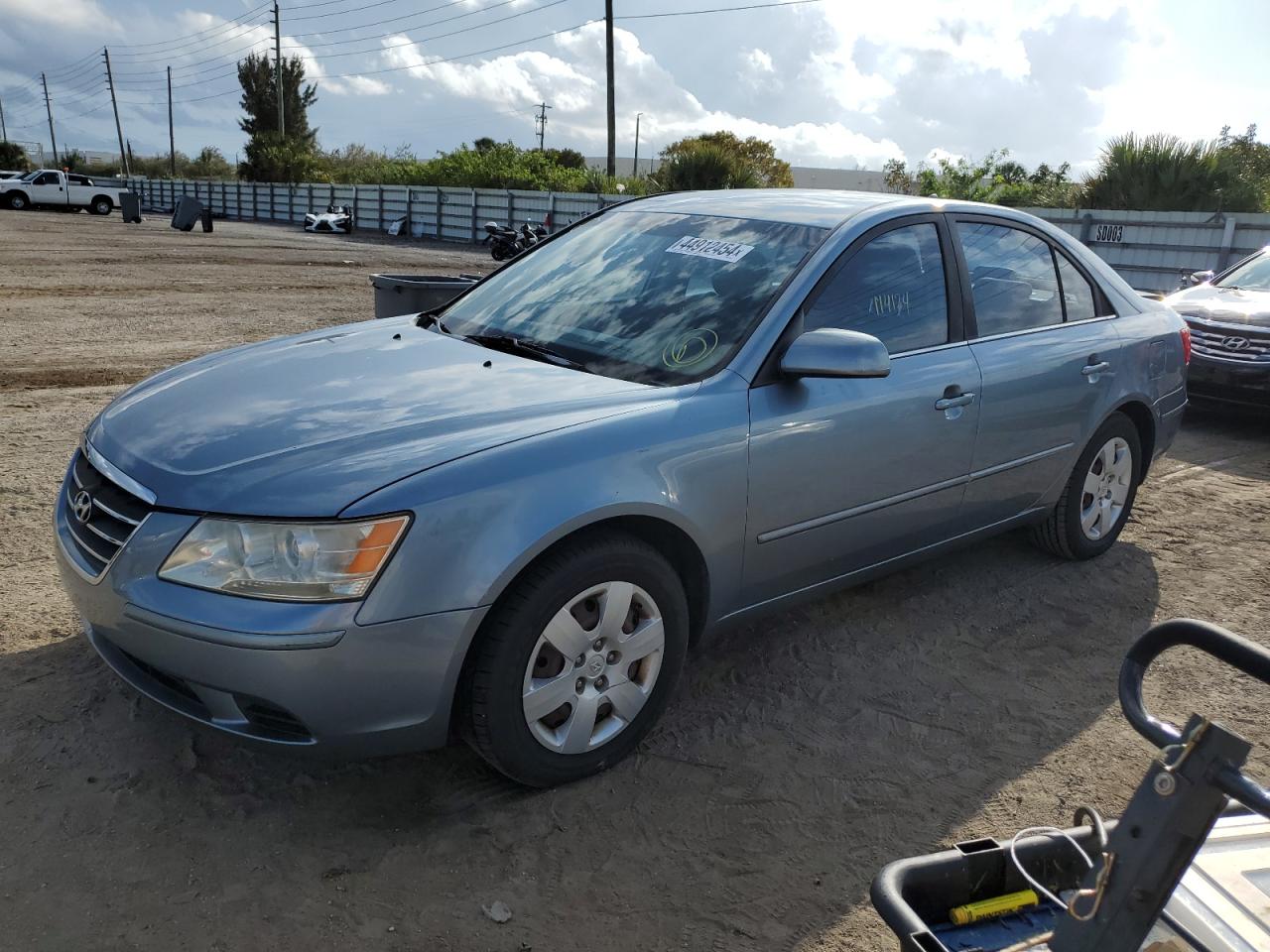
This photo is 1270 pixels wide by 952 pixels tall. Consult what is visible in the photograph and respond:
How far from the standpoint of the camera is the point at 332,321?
1162 centimetres

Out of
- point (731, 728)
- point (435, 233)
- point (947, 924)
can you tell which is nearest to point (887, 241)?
point (731, 728)

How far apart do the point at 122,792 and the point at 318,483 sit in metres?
1.10

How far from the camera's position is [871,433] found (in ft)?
11.3

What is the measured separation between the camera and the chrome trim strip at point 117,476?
258 cm

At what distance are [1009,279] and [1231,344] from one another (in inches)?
182

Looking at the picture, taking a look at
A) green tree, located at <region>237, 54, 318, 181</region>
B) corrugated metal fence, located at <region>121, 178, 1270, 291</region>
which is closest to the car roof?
corrugated metal fence, located at <region>121, 178, 1270, 291</region>

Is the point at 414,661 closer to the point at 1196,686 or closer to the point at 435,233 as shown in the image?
the point at 1196,686

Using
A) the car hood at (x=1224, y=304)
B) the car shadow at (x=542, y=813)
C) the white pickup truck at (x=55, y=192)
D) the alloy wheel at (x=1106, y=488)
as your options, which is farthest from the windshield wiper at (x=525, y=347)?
the white pickup truck at (x=55, y=192)

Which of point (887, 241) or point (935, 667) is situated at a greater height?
point (887, 241)

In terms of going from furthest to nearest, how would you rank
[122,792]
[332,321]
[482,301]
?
[332,321] < [482,301] < [122,792]

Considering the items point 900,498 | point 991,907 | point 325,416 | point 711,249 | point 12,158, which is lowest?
point 991,907

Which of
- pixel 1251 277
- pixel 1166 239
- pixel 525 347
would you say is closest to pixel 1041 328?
pixel 525 347

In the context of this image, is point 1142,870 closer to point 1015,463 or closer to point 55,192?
point 1015,463

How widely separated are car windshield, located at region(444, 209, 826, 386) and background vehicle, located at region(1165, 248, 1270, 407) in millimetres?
5633
